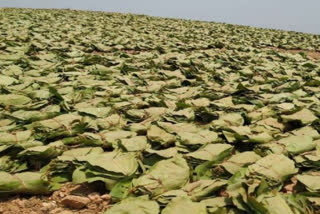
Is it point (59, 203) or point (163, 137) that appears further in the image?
point (163, 137)

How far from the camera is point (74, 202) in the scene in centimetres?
203

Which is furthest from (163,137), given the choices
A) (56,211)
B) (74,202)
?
(56,211)

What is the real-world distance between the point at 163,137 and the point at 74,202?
3.15ft

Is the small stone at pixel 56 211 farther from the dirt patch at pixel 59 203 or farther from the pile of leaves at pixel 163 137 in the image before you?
the pile of leaves at pixel 163 137

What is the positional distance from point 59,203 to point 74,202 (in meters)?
0.09

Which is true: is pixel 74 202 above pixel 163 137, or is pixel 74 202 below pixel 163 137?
below

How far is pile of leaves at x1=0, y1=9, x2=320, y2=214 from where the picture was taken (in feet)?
6.50

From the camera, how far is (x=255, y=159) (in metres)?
2.44

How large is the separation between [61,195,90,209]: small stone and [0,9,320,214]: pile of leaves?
15 cm

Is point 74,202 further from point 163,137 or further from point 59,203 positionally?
point 163,137

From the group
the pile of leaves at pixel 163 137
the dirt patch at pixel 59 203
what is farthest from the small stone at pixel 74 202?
the pile of leaves at pixel 163 137

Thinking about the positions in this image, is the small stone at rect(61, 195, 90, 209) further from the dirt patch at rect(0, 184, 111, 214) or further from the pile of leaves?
the pile of leaves

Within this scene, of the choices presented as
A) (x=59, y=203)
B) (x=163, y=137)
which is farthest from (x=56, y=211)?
(x=163, y=137)

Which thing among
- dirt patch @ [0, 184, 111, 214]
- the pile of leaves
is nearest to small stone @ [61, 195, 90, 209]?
dirt patch @ [0, 184, 111, 214]
